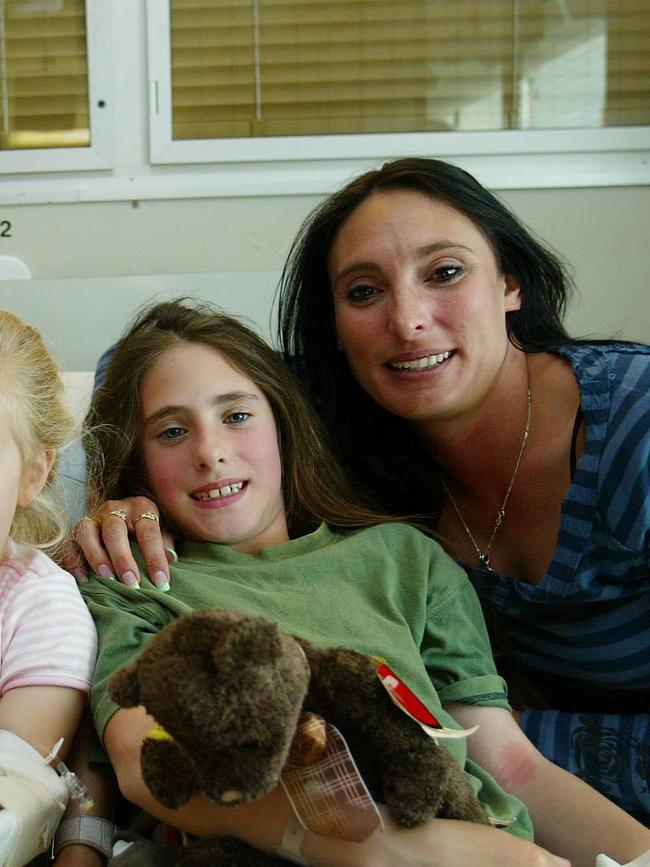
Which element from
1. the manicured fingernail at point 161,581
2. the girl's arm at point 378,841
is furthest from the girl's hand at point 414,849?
the manicured fingernail at point 161,581

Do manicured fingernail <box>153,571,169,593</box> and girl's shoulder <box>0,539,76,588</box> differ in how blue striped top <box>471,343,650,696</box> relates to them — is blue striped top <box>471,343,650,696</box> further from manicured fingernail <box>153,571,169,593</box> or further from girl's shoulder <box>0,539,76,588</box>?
girl's shoulder <box>0,539,76,588</box>

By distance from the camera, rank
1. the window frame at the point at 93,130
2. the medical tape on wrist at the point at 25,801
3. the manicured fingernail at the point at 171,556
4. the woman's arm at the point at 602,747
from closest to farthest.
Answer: the medical tape on wrist at the point at 25,801
the manicured fingernail at the point at 171,556
the woman's arm at the point at 602,747
the window frame at the point at 93,130

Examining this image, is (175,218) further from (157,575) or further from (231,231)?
(157,575)

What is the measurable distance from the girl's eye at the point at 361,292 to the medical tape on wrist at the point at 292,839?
2.35ft

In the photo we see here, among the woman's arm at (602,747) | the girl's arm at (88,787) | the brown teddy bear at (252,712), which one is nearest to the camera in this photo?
the brown teddy bear at (252,712)

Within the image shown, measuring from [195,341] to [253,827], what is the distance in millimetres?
681

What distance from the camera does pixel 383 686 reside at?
78cm

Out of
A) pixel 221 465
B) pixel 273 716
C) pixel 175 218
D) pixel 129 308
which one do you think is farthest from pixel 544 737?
pixel 175 218

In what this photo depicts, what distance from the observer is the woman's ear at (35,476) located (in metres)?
1.17

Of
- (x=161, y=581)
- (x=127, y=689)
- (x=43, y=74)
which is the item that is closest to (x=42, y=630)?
(x=161, y=581)

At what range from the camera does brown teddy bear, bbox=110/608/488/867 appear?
66cm

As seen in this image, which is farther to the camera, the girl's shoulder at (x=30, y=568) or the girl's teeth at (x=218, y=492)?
the girl's teeth at (x=218, y=492)

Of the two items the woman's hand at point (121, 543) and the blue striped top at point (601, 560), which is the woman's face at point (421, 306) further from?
the woman's hand at point (121, 543)

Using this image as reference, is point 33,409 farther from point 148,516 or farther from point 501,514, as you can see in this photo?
point 501,514
